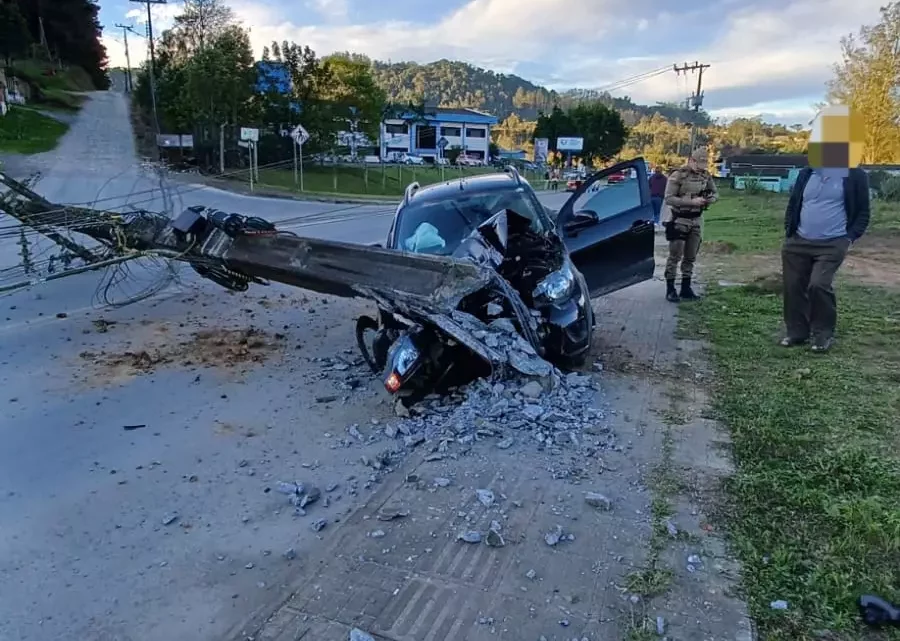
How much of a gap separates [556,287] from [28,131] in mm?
36156

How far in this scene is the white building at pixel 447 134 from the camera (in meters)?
79.6

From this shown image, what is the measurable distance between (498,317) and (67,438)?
3.29 m

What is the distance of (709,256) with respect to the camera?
13242mm

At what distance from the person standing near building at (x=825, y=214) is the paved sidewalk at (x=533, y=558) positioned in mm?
2551

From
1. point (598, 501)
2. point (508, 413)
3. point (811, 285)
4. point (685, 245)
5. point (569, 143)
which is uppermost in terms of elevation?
point (569, 143)

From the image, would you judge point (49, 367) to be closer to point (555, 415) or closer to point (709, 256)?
point (555, 415)

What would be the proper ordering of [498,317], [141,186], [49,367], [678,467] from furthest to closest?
[141,186]
[49,367]
[498,317]
[678,467]

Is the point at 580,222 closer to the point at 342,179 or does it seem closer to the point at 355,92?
the point at 342,179

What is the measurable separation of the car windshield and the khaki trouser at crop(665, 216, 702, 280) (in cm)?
240

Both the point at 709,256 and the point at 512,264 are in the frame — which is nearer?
the point at 512,264

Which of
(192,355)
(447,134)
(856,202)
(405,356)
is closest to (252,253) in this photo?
(192,355)

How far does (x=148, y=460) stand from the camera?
4.31 m

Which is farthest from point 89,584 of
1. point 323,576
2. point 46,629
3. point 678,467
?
point 678,467

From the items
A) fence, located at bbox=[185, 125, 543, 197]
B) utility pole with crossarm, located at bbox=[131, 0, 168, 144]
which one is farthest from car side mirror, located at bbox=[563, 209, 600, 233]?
utility pole with crossarm, located at bbox=[131, 0, 168, 144]
